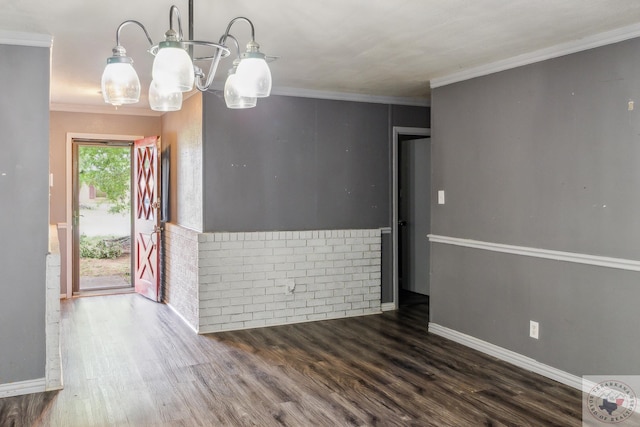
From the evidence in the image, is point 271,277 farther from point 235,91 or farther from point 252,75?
point 252,75

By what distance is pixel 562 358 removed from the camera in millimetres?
3738

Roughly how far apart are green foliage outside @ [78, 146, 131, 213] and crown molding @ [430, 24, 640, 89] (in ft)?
15.2

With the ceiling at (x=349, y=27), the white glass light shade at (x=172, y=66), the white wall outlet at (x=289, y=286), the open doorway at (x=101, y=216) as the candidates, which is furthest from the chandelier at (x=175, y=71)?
the open doorway at (x=101, y=216)

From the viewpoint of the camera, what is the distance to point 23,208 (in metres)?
3.52

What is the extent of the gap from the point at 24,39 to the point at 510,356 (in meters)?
4.20

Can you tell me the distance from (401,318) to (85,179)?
4687 mm

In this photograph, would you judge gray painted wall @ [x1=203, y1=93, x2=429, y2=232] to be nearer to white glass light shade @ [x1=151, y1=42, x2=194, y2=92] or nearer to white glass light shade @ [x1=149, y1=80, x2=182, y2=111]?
white glass light shade @ [x1=149, y1=80, x2=182, y2=111]

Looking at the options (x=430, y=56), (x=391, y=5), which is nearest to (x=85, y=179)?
(x=430, y=56)

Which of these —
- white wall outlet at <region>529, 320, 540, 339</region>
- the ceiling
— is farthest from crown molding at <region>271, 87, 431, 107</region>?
white wall outlet at <region>529, 320, 540, 339</region>

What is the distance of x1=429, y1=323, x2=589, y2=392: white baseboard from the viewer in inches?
145

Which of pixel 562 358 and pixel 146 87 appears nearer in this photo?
pixel 562 358

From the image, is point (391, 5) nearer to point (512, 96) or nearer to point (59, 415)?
point (512, 96)

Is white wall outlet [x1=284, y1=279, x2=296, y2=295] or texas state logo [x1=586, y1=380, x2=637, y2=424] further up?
white wall outlet [x1=284, y1=279, x2=296, y2=295]

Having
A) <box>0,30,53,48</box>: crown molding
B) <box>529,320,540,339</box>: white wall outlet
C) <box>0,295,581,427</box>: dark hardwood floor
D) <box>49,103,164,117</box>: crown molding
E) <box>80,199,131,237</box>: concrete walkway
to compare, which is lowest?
<box>0,295,581,427</box>: dark hardwood floor
